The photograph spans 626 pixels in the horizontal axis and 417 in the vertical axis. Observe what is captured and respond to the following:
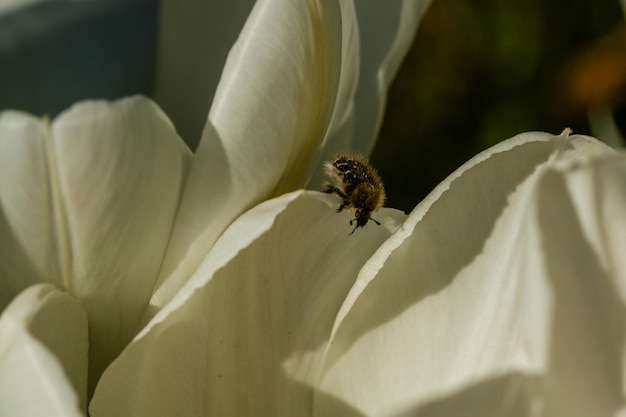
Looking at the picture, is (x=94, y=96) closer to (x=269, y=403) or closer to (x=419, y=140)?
(x=269, y=403)

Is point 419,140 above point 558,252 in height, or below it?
below

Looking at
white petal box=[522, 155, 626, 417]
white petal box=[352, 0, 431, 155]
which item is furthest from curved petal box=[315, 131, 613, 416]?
white petal box=[352, 0, 431, 155]

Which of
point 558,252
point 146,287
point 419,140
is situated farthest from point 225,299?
point 419,140

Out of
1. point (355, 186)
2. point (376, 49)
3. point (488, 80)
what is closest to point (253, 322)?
point (355, 186)

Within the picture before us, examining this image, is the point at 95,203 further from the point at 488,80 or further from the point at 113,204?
the point at 488,80

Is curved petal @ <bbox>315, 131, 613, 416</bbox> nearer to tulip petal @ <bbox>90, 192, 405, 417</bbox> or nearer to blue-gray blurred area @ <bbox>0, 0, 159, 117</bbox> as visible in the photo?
tulip petal @ <bbox>90, 192, 405, 417</bbox>

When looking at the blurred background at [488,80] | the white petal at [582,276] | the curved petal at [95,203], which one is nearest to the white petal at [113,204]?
the curved petal at [95,203]
